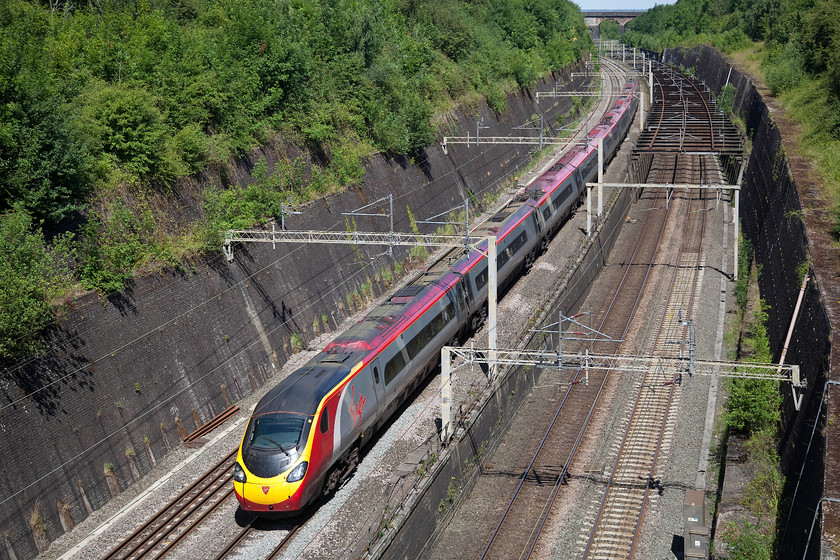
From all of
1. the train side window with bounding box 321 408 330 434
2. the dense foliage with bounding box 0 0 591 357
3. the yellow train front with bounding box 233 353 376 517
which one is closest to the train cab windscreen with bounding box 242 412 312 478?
the yellow train front with bounding box 233 353 376 517

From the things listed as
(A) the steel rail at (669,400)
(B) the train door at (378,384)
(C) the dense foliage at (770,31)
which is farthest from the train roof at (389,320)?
(C) the dense foliage at (770,31)

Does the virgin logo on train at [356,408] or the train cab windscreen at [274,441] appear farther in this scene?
the virgin logo on train at [356,408]

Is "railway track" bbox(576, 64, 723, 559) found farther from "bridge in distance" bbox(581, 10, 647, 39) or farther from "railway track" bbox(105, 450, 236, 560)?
"bridge in distance" bbox(581, 10, 647, 39)

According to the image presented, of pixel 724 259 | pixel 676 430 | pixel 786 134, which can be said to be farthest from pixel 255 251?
pixel 786 134

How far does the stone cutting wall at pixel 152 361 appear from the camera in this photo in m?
18.1

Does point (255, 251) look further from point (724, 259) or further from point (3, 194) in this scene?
point (724, 259)

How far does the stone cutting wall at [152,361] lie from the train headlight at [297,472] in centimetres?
521

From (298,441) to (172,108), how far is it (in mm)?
14720

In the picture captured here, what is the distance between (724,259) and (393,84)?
17.9 m

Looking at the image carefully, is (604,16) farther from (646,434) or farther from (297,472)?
(297,472)

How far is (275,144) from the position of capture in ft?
104

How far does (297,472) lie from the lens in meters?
17.7

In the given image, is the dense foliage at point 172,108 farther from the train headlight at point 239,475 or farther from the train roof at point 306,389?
the train headlight at point 239,475

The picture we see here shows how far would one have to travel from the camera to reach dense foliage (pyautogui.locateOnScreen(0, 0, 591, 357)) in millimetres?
20906
